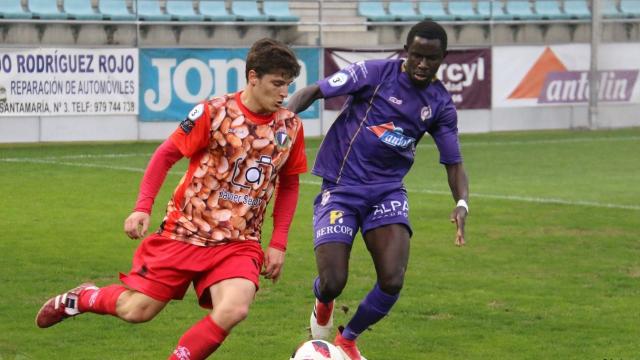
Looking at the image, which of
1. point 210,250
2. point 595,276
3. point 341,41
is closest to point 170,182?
point 595,276

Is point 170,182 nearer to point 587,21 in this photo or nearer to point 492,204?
point 492,204

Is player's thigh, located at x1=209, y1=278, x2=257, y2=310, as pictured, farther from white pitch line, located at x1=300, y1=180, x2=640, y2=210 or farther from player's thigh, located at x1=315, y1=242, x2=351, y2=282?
white pitch line, located at x1=300, y1=180, x2=640, y2=210

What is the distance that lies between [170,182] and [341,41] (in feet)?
33.5

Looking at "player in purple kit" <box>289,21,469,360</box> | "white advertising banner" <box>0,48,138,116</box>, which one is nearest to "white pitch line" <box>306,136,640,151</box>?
"white advertising banner" <box>0,48,138,116</box>

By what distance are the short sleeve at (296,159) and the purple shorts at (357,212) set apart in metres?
1.12

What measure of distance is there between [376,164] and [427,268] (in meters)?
3.84

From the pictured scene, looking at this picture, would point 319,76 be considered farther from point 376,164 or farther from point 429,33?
point 429,33

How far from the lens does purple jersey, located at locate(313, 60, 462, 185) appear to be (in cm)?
830

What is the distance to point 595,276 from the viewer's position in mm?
11664

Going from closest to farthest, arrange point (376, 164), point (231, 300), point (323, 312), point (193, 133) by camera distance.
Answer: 1. point (231, 300)
2. point (193, 133)
3. point (376, 164)
4. point (323, 312)

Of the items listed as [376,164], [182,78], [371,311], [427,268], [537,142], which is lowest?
[537,142]

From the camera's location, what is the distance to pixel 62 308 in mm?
7258

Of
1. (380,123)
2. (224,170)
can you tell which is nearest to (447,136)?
(380,123)

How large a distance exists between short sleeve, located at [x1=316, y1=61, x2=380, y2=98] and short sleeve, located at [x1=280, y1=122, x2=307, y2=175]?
113 cm
